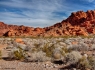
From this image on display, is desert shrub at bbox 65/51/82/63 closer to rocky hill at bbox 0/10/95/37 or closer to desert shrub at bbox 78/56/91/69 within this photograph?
desert shrub at bbox 78/56/91/69

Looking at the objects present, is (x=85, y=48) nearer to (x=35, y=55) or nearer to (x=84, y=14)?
(x=35, y=55)

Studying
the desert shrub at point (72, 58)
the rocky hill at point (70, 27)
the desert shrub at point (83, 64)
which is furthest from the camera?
the rocky hill at point (70, 27)

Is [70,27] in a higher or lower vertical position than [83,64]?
higher

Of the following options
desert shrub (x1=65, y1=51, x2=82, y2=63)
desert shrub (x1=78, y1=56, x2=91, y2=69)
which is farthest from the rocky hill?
desert shrub (x1=78, y1=56, x2=91, y2=69)

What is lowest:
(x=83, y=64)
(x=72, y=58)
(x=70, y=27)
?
(x=83, y=64)

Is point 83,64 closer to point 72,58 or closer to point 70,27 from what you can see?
point 72,58

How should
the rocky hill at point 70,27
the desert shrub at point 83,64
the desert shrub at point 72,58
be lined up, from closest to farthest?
the desert shrub at point 83,64
the desert shrub at point 72,58
the rocky hill at point 70,27

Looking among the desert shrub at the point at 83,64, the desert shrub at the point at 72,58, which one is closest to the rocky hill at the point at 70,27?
the desert shrub at the point at 72,58

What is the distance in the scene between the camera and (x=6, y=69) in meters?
10.1

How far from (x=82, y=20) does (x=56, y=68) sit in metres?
A: 103

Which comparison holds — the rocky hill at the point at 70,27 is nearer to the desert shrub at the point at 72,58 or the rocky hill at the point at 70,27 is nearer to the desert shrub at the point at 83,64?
the desert shrub at the point at 72,58

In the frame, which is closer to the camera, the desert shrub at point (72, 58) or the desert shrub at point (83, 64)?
the desert shrub at point (83, 64)

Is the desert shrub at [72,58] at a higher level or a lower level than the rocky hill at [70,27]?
lower

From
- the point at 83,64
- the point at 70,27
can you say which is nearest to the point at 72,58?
the point at 83,64
